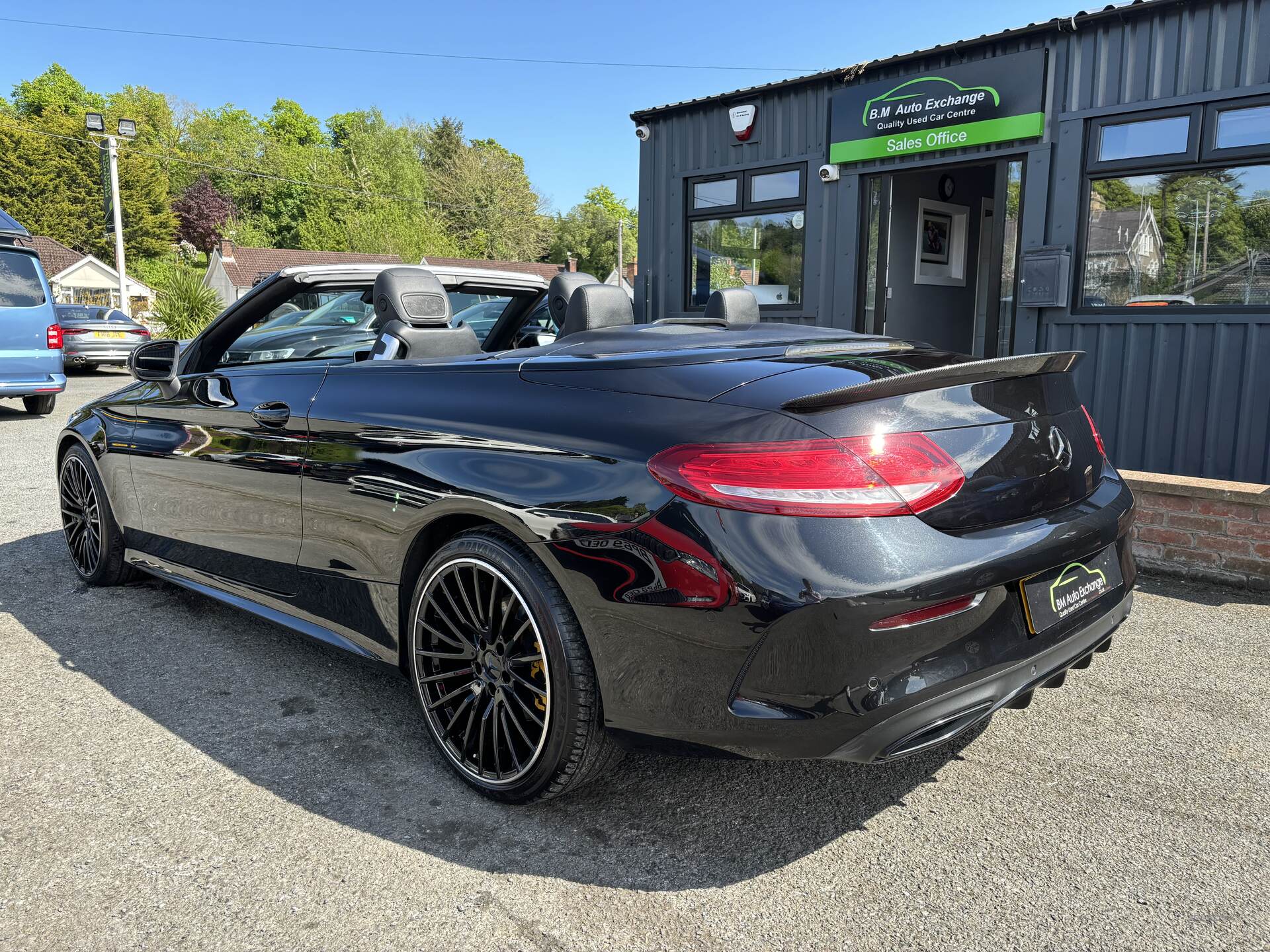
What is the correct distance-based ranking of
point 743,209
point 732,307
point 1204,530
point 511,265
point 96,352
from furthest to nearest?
point 511,265, point 96,352, point 743,209, point 1204,530, point 732,307

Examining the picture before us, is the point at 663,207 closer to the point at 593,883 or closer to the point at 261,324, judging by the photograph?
the point at 261,324

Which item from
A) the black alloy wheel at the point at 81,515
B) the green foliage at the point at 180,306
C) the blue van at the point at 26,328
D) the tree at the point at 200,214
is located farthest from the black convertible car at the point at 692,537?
the tree at the point at 200,214

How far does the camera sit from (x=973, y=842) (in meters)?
2.35

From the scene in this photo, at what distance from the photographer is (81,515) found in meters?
4.65

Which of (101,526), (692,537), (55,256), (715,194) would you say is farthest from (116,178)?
(55,256)

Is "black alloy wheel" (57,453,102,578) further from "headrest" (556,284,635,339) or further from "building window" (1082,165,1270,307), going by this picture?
"building window" (1082,165,1270,307)

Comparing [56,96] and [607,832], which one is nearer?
[607,832]

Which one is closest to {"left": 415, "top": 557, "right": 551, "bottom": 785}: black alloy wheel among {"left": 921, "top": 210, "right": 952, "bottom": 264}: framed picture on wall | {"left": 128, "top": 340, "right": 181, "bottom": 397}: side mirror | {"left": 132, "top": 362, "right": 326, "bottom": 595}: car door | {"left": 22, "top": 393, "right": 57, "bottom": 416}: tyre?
{"left": 132, "top": 362, "right": 326, "bottom": 595}: car door

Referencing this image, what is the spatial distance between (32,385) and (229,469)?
10.2m

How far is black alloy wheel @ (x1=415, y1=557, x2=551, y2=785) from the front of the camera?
7.93 ft

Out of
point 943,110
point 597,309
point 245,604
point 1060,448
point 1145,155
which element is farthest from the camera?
point 943,110

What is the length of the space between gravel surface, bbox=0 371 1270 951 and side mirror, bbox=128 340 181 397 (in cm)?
118

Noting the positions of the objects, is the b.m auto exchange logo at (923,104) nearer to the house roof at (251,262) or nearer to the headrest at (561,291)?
the headrest at (561,291)

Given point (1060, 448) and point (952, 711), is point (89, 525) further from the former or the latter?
point (1060, 448)
